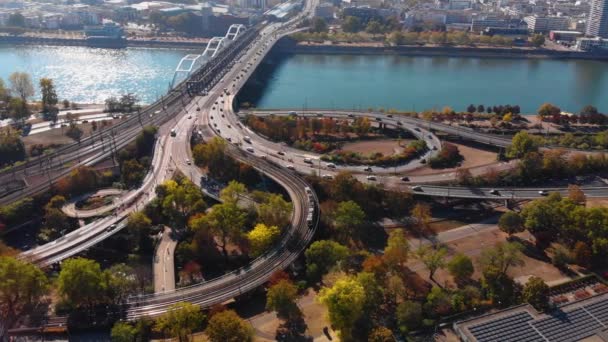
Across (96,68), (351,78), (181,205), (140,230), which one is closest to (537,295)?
(181,205)

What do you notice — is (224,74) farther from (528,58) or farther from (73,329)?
(528,58)

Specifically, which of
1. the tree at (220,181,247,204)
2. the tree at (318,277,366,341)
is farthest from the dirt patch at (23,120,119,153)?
the tree at (318,277,366,341)

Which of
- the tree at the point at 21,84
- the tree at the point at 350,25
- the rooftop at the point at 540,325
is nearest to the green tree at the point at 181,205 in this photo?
the rooftop at the point at 540,325

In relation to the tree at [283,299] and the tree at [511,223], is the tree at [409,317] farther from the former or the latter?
the tree at [511,223]

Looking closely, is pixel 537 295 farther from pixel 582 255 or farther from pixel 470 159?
pixel 470 159

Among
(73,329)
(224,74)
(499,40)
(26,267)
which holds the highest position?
(499,40)

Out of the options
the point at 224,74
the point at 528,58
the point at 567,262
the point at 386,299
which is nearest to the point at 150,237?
the point at 386,299
